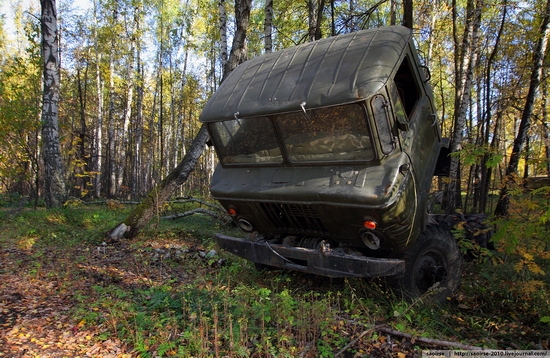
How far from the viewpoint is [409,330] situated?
3561 mm

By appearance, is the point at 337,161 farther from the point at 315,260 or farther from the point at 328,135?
the point at 315,260

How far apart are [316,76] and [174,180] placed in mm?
4867

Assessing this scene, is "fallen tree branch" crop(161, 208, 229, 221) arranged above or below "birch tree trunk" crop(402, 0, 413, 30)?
below

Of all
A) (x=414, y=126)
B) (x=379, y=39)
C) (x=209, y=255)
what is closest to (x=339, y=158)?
(x=414, y=126)

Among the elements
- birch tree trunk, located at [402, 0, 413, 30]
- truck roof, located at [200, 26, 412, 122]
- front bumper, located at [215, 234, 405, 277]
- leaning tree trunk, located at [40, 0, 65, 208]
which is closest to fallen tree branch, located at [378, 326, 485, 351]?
front bumper, located at [215, 234, 405, 277]

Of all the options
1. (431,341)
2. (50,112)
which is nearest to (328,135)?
(431,341)

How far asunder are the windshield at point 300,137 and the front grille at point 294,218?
564 millimetres

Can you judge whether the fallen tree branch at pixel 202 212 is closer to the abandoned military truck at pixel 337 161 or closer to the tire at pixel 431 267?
the abandoned military truck at pixel 337 161

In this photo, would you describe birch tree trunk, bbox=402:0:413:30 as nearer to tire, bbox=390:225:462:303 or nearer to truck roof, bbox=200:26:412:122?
truck roof, bbox=200:26:412:122

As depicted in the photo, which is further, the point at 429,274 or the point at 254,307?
the point at 429,274

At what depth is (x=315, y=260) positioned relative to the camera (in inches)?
162

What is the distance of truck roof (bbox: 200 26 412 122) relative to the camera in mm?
3871

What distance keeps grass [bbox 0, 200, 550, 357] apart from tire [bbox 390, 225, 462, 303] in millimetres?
170

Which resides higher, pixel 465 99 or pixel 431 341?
pixel 465 99
